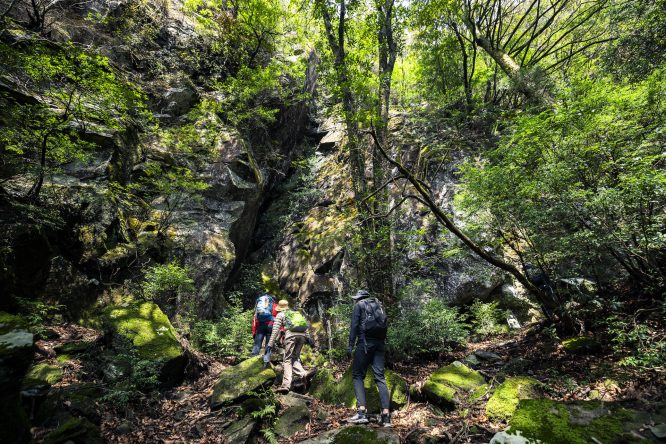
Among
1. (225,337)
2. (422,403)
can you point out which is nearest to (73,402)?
(225,337)

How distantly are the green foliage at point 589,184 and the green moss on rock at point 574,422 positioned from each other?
348 centimetres

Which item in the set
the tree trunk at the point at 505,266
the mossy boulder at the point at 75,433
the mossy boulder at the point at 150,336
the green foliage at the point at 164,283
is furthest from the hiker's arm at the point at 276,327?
the tree trunk at the point at 505,266

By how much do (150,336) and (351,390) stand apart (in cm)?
496

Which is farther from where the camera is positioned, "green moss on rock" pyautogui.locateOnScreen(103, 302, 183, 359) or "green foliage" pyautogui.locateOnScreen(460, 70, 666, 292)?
"green moss on rock" pyautogui.locateOnScreen(103, 302, 183, 359)

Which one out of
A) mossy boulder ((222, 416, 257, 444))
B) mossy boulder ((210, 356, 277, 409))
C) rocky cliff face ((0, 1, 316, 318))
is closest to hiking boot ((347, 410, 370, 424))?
mossy boulder ((222, 416, 257, 444))

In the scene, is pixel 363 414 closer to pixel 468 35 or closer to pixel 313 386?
pixel 313 386

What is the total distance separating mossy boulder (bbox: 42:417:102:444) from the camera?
3.77m

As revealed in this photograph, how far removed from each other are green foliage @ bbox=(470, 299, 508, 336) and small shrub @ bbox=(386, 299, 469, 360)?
281cm

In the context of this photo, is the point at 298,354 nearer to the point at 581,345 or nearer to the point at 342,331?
the point at 342,331

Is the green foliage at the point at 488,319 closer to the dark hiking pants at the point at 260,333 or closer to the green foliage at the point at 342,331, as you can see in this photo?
the green foliage at the point at 342,331

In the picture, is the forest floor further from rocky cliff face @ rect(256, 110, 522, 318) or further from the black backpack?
rocky cliff face @ rect(256, 110, 522, 318)

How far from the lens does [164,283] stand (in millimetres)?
9781

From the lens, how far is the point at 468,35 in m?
16.1

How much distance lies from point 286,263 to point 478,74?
14136 millimetres
